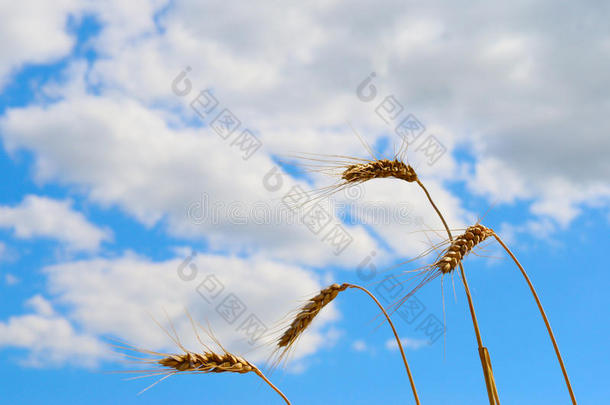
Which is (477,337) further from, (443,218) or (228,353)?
(228,353)

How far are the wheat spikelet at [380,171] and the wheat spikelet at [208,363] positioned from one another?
1517mm

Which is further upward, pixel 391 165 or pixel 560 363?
pixel 391 165

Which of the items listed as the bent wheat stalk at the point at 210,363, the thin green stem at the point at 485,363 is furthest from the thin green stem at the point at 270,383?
the thin green stem at the point at 485,363

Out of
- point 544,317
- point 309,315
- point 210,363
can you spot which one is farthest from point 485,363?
point 210,363

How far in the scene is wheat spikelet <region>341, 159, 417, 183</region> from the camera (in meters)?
3.91

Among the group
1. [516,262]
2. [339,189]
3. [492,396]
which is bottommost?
[492,396]

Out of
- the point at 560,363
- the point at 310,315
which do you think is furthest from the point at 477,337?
the point at 310,315

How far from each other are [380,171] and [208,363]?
6.04 ft

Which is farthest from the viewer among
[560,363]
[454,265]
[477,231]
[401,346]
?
[401,346]

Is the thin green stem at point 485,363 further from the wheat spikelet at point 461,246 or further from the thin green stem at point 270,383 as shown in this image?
the thin green stem at point 270,383

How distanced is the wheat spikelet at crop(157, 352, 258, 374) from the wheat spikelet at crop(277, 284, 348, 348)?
33cm


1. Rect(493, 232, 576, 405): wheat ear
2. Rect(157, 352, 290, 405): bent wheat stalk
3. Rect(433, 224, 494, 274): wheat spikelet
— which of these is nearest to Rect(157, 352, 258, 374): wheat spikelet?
Rect(157, 352, 290, 405): bent wheat stalk

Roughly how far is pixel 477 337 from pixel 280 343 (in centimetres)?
132

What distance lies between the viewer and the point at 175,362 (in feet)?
9.94
